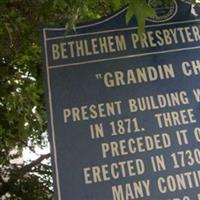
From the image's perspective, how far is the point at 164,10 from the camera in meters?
2.59

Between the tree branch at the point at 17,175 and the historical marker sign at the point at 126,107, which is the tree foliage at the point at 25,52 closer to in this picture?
the historical marker sign at the point at 126,107

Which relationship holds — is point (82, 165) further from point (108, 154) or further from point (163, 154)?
point (163, 154)

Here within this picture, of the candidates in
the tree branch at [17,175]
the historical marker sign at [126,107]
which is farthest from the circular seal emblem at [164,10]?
the tree branch at [17,175]

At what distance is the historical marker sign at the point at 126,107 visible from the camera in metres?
2.11

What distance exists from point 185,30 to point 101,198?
1095mm

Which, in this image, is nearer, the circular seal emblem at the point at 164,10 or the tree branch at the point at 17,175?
the circular seal emblem at the point at 164,10

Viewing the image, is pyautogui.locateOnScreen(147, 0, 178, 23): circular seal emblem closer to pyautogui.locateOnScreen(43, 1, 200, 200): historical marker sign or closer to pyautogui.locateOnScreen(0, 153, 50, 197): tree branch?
pyautogui.locateOnScreen(43, 1, 200, 200): historical marker sign

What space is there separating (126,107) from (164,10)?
0.69m

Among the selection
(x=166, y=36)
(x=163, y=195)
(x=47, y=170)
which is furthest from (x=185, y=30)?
(x=47, y=170)

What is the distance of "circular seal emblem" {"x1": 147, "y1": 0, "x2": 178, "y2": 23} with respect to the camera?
2.56 metres

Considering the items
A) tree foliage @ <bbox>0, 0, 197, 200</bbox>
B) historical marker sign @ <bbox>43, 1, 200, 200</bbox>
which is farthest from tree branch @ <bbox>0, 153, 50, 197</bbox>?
historical marker sign @ <bbox>43, 1, 200, 200</bbox>

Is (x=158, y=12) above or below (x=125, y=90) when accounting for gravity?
above

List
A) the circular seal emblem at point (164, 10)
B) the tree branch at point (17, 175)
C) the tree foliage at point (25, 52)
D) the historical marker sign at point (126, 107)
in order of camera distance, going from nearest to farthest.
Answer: the historical marker sign at point (126, 107)
the circular seal emblem at point (164, 10)
the tree foliage at point (25, 52)
the tree branch at point (17, 175)

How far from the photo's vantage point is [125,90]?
7.70 feet
